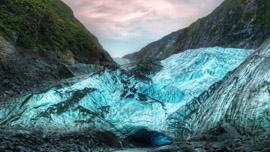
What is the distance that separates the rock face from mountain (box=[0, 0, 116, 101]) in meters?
6.25

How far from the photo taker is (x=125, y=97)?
38.2 feet

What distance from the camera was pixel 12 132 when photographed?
716cm

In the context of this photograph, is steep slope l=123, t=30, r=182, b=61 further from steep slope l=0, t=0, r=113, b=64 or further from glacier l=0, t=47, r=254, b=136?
glacier l=0, t=47, r=254, b=136

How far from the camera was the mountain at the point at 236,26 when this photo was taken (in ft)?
72.4

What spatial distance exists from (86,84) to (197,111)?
483 centimetres

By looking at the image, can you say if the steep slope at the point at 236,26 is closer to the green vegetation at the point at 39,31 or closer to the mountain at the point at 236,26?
the mountain at the point at 236,26

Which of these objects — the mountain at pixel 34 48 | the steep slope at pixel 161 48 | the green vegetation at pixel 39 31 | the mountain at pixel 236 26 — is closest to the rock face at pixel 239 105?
the mountain at pixel 34 48

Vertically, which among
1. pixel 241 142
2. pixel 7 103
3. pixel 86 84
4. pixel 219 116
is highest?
pixel 86 84

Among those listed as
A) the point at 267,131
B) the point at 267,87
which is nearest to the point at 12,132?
the point at 267,131

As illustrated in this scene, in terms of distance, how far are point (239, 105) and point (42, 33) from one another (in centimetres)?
1329

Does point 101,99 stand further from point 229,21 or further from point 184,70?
point 229,21

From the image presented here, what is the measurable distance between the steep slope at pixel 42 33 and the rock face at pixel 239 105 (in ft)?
31.2

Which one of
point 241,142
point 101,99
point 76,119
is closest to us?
point 241,142

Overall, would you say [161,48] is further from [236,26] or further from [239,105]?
[239,105]
